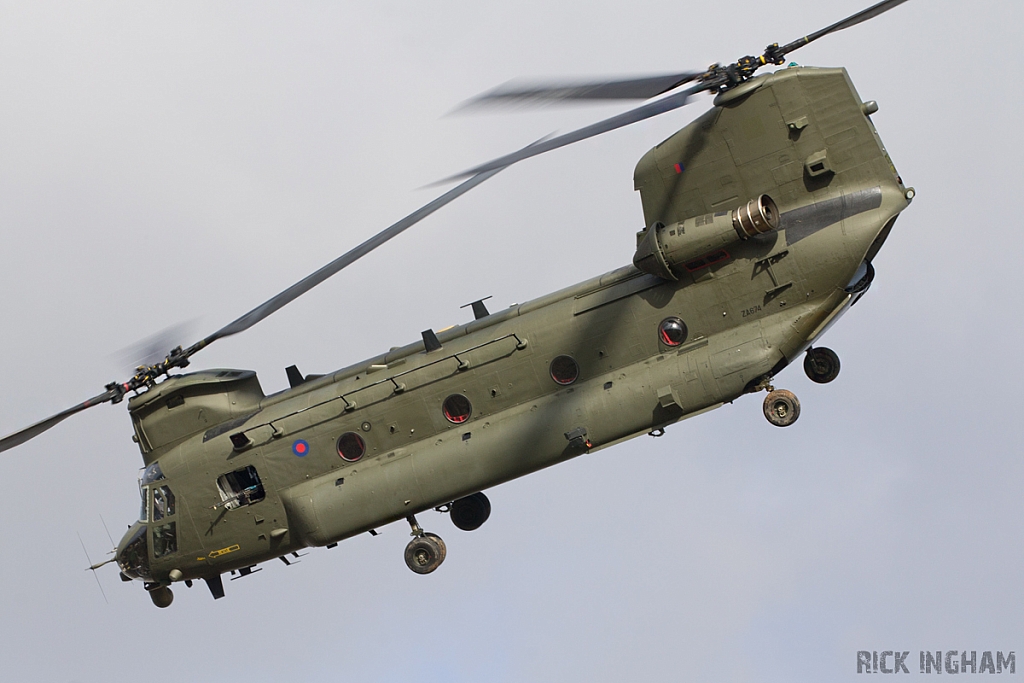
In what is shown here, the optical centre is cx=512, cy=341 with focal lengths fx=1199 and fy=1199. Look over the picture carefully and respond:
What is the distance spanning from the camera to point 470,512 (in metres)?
25.6

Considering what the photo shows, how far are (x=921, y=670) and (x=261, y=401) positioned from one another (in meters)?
19.6

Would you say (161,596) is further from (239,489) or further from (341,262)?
(341,262)

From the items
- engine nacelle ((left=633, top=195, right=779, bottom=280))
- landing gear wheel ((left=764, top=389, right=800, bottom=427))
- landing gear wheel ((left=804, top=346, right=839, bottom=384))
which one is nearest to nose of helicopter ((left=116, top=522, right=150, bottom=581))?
engine nacelle ((left=633, top=195, right=779, bottom=280))

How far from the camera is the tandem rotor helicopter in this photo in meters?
20.5

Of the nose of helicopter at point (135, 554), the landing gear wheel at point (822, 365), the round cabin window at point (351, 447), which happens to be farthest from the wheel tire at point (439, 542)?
the landing gear wheel at point (822, 365)

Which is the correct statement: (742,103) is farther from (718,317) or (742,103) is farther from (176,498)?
(176,498)

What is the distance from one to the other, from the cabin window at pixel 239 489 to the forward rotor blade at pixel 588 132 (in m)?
9.38

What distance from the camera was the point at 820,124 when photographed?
67.2 ft

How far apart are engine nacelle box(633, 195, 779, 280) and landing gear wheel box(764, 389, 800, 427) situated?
8.66ft

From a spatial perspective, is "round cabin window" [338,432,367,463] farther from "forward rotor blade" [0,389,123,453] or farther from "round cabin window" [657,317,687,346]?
"round cabin window" [657,317,687,346]

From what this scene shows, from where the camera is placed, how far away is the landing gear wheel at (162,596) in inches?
1017

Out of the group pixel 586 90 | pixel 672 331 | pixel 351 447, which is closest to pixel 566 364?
pixel 672 331

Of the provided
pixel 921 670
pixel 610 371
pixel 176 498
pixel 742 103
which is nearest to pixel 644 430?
pixel 610 371

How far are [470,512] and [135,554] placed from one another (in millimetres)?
7178
